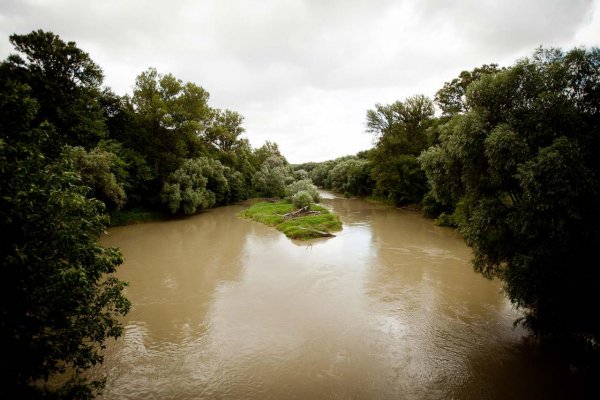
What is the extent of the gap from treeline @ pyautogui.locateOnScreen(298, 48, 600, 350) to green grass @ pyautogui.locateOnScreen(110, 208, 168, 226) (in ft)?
101

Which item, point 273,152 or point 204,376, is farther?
point 273,152

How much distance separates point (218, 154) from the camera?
52.1 m

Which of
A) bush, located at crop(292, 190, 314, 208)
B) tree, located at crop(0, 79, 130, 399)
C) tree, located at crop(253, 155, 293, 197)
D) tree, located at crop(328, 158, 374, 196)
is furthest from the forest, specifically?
tree, located at crop(328, 158, 374, 196)

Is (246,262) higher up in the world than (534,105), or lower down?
lower down

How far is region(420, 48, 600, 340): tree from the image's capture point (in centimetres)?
672

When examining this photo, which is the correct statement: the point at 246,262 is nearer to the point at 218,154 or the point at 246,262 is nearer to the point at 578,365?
the point at 578,365

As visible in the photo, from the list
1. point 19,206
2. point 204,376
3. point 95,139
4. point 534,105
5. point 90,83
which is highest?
point 90,83

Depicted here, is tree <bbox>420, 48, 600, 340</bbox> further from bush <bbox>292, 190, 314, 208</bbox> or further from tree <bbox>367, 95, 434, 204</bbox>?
tree <bbox>367, 95, 434, 204</bbox>

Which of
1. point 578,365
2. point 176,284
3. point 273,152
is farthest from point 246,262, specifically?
point 273,152

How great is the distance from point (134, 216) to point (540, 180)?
34068mm

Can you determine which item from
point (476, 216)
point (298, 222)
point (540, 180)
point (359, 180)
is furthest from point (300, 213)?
point (359, 180)

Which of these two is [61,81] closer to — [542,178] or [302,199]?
[302,199]

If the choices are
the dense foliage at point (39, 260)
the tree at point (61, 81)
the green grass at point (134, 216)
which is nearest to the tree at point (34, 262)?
the dense foliage at point (39, 260)

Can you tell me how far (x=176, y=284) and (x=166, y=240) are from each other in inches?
418
